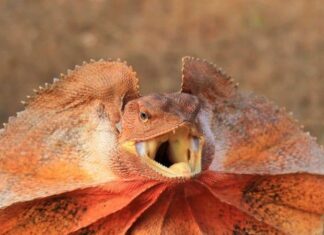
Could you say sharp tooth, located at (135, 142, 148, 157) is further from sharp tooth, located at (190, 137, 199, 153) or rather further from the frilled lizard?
sharp tooth, located at (190, 137, 199, 153)

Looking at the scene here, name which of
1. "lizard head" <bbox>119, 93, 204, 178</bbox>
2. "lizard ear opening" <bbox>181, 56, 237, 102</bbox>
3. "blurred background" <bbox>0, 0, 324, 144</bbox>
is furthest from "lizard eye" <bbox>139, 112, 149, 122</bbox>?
"blurred background" <bbox>0, 0, 324, 144</bbox>

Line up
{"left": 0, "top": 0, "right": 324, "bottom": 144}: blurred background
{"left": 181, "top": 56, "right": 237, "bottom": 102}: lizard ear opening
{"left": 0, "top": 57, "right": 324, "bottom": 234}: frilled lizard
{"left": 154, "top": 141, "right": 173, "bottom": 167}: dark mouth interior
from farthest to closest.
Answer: {"left": 0, "top": 0, "right": 324, "bottom": 144}: blurred background, {"left": 181, "top": 56, "right": 237, "bottom": 102}: lizard ear opening, {"left": 0, "top": 57, "right": 324, "bottom": 234}: frilled lizard, {"left": 154, "top": 141, "right": 173, "bottom": 167}: dark mouth interior

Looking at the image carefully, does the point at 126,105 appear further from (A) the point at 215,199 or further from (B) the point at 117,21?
(B) the point at 117,21

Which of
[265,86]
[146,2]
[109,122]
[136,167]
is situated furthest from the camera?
[146,2]

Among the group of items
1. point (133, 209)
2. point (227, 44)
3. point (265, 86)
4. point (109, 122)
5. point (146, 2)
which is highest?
point (146, 2)

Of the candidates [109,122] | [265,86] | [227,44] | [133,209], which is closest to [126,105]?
[109,122]

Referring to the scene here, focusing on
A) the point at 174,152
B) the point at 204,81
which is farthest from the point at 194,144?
the point at 204,81
